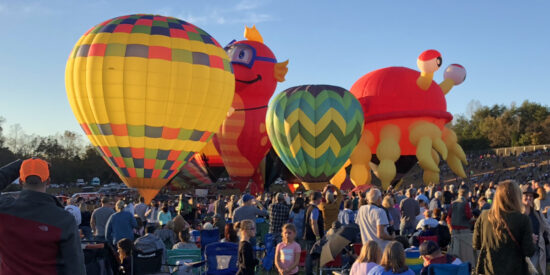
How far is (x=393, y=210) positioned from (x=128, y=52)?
947 cm

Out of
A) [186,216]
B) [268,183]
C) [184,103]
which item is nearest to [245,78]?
[268,183]

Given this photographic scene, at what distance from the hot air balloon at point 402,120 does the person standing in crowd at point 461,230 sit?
1424 centimetres

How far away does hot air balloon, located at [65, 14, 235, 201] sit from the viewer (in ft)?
52.0

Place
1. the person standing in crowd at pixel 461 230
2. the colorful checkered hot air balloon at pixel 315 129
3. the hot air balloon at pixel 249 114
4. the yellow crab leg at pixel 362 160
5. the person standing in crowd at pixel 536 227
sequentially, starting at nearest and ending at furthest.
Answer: the person standing in crowd at pixel 536 227 → the person standing in crowd at pixel 461 230 → the colorful checkered hot air balloon at pixel 315 129 → the yellow crab leg at pixel 362 160 → the hot air balloon at pixel 249 114

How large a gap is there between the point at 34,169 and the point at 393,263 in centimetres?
248

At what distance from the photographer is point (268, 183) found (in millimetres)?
28250

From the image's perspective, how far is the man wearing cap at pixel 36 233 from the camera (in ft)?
9.48

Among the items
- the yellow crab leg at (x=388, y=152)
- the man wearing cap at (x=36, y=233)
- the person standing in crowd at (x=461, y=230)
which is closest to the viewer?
the man wearing cap at (x=36, y=233)

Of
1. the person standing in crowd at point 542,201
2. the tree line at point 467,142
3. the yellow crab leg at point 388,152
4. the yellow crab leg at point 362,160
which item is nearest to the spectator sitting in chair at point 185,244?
the person standing in crowd at point 542,201

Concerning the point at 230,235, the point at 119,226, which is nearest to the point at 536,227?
the point at 230,235

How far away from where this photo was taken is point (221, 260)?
228 inches

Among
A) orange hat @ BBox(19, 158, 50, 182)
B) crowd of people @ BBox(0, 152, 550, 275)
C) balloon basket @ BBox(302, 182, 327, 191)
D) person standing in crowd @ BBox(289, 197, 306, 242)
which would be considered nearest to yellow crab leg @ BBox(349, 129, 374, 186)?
balloon basket @ BBox(302, 182, 327, 191)

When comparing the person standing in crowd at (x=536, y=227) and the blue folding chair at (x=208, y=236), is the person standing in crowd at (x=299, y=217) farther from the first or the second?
the person standing in crowd at (x=536, y=227)

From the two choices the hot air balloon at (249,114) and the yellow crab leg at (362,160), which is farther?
the hot air balloon at (249,114)
